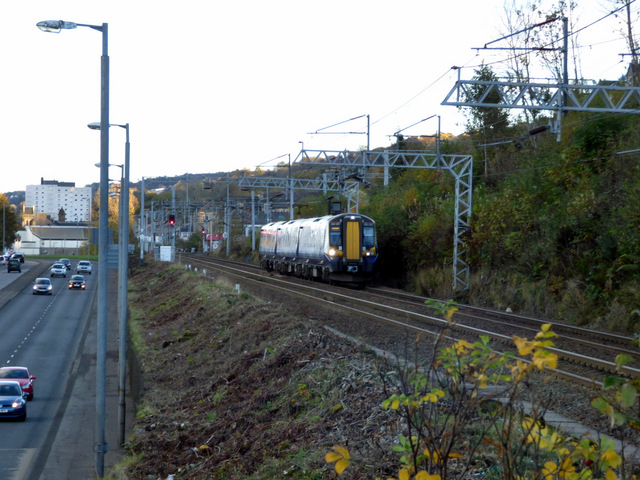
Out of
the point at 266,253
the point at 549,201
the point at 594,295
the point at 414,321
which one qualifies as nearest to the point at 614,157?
the point at 549,201

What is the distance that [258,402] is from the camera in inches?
494

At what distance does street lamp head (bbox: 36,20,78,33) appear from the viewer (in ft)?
36.6

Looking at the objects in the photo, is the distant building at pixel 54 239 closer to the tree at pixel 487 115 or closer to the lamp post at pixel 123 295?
the tree at pixel 487 115

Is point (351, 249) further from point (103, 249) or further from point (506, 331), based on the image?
point (103, 249)

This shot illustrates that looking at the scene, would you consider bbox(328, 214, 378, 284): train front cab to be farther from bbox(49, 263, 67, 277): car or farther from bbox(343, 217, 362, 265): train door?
bbox(49, 263, 67, 277): car

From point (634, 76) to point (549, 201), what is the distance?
6.98 metres

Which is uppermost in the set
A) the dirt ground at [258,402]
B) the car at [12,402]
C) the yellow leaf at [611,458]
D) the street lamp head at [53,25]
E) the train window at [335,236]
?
the street lamp head at [53,25]

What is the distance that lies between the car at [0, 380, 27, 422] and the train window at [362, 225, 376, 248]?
16470 mm

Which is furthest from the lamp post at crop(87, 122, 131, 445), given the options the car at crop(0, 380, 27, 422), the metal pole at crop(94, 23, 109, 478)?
the car at crop(0, 380, 27, 422)

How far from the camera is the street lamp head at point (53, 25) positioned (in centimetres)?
1116

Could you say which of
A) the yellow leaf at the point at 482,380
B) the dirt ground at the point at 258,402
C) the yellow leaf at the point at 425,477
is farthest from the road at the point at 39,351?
the yellow leaf at the point at 482,380

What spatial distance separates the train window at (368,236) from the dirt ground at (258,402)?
970 centimetres

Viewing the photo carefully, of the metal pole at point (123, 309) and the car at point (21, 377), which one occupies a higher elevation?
the metal pole at point (123, 309)

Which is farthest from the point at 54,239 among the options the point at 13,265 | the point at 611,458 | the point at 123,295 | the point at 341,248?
the point at 611,458
